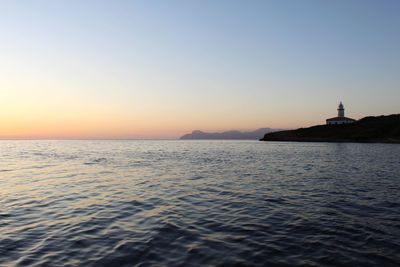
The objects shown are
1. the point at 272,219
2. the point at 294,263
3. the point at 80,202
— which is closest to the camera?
the point at 294,263

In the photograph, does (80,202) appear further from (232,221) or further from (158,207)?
(232,221)

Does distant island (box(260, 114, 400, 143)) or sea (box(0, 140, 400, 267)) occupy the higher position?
distant island (box(260, 114, 400, 143))

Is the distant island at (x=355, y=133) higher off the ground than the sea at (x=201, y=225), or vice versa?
the distant island at (x=355, y=133)

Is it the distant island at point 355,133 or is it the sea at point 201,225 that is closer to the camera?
the sea at point 201,225

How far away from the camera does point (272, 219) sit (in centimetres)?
1495

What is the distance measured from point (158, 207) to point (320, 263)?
992 cm

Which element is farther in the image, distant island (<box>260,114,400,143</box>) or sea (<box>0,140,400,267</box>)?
distant island (<box>260,114,400,143</box>)

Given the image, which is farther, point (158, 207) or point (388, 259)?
point (158, 207)

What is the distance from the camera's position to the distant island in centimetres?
14101

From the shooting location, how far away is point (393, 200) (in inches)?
754

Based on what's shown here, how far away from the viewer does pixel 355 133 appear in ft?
518

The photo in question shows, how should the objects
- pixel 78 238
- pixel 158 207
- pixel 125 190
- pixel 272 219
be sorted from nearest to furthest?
pixel 78 238 → pixel 272 219 → pixel 158 207 → pixel 125 190

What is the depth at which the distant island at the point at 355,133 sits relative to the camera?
14101 cm

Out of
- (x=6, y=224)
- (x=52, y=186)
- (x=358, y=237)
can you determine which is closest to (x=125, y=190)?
(x=52, y=186)
